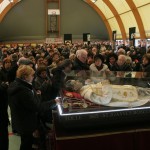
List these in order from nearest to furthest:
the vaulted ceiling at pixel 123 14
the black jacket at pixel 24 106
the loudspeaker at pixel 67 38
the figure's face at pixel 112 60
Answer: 1. the black jacket at pixel 24 106
2. the figure's face at pixel 112 60
3. the loudspeaker at pixel 67 38
4. the vaulted ceiling at pixel 123 14

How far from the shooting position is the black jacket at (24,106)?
4.41 m

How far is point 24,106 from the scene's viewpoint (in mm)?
4461

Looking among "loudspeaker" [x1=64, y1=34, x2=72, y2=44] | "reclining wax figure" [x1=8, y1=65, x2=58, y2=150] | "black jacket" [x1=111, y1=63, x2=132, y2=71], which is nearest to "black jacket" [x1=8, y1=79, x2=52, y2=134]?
"reclining wax figure" [x1=8, y1=65, x2=58, y2=150]

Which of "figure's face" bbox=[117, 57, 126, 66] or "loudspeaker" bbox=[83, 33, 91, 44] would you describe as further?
"loudspeaker" bbox=[83, 33, 91, 44]

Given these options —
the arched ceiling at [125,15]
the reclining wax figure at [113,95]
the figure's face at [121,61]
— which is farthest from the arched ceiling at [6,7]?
the reclining wax figure at [113,95]

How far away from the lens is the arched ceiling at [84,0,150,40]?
26656 millimetres

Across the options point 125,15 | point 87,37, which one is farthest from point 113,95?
point 125,15

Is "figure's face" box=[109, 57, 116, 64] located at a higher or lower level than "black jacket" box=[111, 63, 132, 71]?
higher

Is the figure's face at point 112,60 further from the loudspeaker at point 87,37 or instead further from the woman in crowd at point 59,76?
the loudspeaker at point 87,37

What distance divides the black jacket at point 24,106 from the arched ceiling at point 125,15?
72.1 feet

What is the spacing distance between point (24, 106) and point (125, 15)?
28596 mm

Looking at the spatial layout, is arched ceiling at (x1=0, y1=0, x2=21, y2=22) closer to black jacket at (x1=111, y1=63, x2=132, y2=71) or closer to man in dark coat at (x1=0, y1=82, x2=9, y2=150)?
black jacket at (x1=111, y1=63, x2=132, y2=71)

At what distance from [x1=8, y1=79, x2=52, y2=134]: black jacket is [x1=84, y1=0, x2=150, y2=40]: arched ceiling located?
22.0m

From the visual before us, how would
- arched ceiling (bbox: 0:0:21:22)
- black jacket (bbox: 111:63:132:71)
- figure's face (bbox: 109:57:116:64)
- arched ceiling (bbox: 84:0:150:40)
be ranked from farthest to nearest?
arched ceiling (bbox: 0:0:21:22) < arched ceiling (bbox: 84:0:150:40) < figure's face (bbox: 109:57:116:64) < black jacket (bbox: 111:63:132:71)
